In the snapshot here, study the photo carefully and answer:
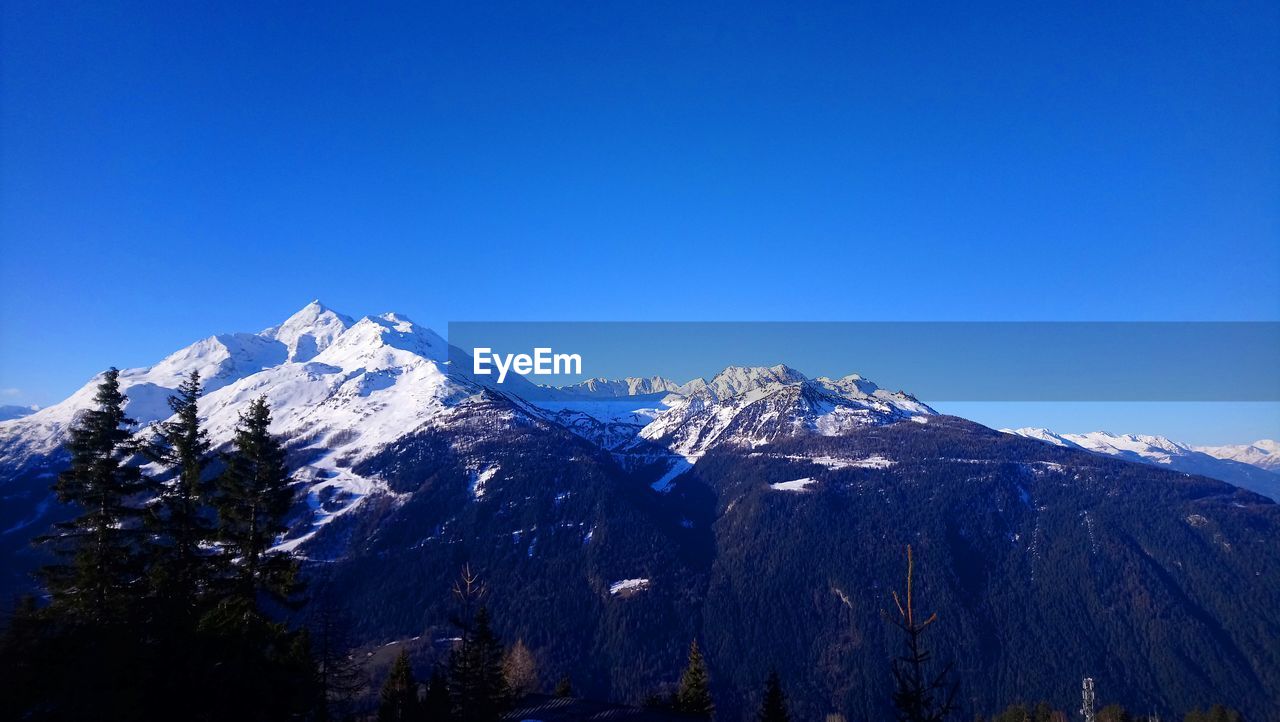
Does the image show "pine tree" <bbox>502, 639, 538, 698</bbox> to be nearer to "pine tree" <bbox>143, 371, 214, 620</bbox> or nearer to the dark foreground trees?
the dark foreground trees

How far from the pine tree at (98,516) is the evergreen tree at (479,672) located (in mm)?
15477

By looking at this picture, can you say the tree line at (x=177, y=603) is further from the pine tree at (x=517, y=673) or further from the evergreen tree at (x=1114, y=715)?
the evergreen tree at (x=1114, y=715)

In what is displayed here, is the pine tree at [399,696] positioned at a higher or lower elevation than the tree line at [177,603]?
lower

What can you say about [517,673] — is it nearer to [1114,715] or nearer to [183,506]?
[183,506]

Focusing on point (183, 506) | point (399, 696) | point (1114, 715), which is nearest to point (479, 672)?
point (399, 696)

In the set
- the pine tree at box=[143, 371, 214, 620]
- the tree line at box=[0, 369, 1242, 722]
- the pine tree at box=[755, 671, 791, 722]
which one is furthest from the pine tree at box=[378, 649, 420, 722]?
the pine tree at box=[755, 671, 791, 722]

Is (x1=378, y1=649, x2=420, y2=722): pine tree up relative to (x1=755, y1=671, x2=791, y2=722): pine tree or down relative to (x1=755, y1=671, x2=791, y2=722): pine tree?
up

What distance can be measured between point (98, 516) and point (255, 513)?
5.48 metres

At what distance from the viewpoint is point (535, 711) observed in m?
37.6

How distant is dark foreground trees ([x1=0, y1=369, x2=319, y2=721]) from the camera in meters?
14.3

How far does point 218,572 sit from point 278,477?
447 cm

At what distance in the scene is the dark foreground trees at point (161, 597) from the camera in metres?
14.3

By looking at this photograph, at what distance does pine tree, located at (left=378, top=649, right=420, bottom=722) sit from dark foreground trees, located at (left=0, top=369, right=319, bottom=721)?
17.9 metres

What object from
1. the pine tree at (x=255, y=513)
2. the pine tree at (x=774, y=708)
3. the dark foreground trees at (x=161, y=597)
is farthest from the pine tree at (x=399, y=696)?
the pine tree at (x=774, y=708)
